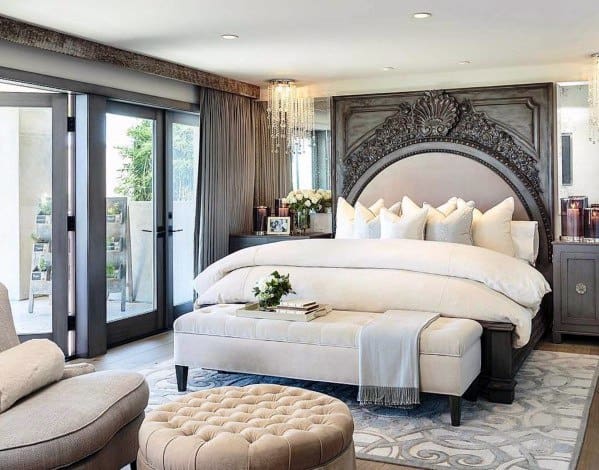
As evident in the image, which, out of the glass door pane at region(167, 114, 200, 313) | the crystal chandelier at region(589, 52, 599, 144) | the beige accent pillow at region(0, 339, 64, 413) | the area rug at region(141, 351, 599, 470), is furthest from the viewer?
the glass door pane at region(167, 114, 200, 313)

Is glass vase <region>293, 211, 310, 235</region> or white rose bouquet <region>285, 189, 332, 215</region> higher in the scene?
white rose bouquet <region>285, 189, 332, 215</region>

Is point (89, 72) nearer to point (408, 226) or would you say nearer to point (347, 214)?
point (347, 214)

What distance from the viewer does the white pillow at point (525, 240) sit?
19.9ft

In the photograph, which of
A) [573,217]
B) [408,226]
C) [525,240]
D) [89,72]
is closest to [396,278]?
[408,226]

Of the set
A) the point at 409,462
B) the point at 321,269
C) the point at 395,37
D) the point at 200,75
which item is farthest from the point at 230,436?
the point at 200,75

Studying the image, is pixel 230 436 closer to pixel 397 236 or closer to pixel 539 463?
pixel 539 463

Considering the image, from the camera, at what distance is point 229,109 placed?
7180mm

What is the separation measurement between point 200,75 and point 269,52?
42.4 inches

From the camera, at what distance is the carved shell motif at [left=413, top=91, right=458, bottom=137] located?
6.70 m

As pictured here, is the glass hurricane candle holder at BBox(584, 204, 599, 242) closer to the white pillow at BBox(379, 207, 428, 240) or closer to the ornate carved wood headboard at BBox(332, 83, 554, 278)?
the ornate carved wood headboard at BBox(332, 83, 554, 278)

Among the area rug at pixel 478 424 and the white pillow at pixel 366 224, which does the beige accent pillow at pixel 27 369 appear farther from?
the white pillow at pixel 366 224

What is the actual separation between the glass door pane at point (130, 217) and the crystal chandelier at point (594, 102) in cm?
400

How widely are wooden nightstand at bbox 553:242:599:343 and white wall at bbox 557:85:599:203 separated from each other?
647 mm

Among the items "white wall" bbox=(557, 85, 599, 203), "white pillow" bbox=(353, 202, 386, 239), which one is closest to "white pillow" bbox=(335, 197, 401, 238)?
"white pillow" bbox=(353, 202, 386, 239)
